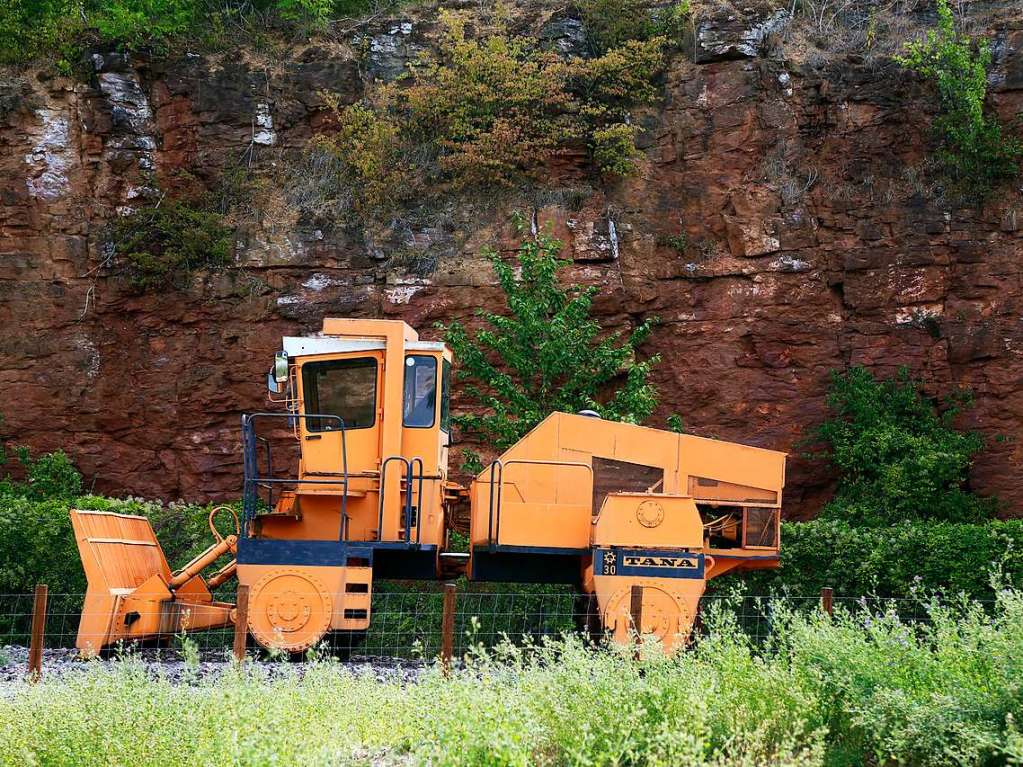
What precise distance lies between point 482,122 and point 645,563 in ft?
46.1

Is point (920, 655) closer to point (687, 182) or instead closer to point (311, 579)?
point (311, 579)

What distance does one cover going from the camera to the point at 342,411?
13664 mm

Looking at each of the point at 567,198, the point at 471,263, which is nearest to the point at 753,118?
the point at 567,198

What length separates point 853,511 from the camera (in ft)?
64.9

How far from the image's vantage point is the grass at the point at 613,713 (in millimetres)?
6258

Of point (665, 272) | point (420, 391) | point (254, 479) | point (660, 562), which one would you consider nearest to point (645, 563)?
point (660, 562)

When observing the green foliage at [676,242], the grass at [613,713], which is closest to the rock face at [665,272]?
the green foliage at [676,242]

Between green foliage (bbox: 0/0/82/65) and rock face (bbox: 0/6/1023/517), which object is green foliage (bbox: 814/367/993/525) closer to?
rock face (bbox: 0/6/1023/517)

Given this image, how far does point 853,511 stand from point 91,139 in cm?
1675

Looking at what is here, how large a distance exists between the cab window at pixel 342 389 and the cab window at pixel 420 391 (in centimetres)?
40

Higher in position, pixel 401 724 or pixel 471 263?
pixel 471 263

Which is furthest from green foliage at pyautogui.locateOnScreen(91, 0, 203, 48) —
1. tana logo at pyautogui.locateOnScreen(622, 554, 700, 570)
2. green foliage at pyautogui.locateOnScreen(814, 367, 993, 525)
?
tana logo at pyautogui.locateOnScreen(622, 554, 700, 570)

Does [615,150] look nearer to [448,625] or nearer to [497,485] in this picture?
[497,485]

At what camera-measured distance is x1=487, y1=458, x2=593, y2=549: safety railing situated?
1308 centimetres
